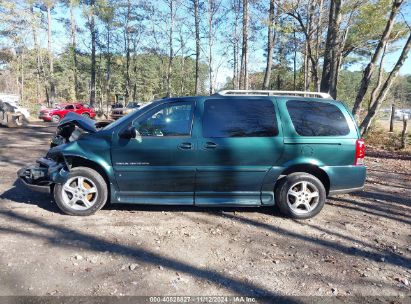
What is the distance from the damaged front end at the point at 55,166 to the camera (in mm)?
4793

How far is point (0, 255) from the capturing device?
11.8ft

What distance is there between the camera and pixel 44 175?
493 centimetres

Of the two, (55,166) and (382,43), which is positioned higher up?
(382,43)

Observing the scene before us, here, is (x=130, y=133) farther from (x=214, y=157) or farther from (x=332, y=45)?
(x=332, y=45)

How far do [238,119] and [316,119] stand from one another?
3.90 feet

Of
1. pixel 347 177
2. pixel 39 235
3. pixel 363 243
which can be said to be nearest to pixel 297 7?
pixel 347 177

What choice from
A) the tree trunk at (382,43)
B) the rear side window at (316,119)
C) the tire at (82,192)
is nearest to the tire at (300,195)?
the rear side window at (316,119)

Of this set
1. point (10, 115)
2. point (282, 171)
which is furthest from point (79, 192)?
point (10, 115)

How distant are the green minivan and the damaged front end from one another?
2 centimetres

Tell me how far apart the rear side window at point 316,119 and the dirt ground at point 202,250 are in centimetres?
132

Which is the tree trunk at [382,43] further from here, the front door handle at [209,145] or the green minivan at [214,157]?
the front door handle at [209,145]

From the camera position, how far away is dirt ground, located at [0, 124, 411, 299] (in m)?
3.16

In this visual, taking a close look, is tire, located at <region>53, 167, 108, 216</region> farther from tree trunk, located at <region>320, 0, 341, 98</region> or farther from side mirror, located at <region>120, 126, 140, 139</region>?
tree trunk, located at <region>320, 0, 341, 98</region>

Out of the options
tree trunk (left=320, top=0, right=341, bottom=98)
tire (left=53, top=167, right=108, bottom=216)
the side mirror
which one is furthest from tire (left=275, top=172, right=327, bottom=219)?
tree trunk (left=320, top=0, right=341, bottom=98)
